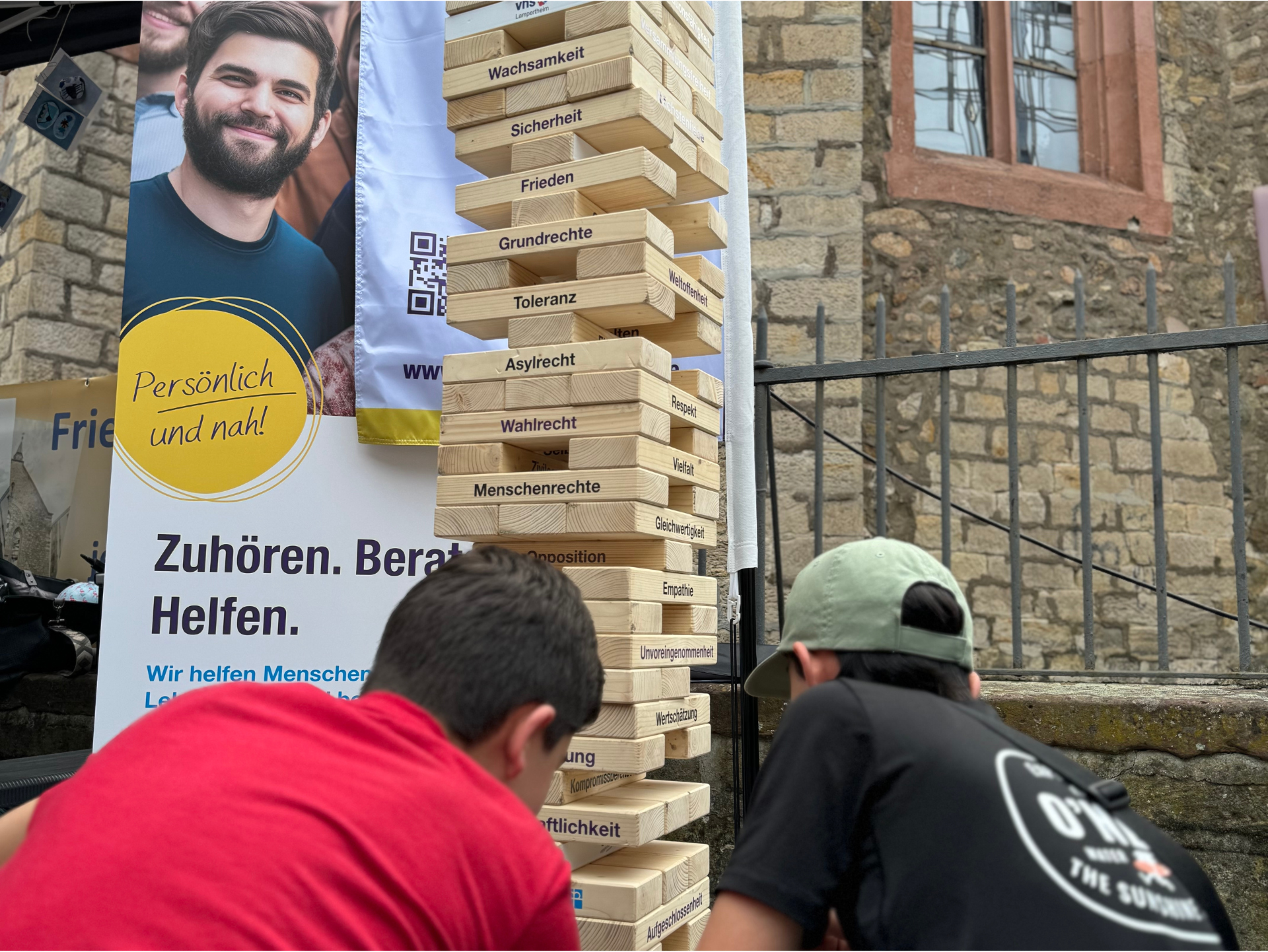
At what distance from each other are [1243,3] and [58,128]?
25.3 ft

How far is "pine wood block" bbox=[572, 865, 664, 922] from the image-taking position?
2346 mm

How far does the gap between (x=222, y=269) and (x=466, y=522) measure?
5.17 ft

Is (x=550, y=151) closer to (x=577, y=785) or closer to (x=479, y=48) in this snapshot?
(x=479, y=48)

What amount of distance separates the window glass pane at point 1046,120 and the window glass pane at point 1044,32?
105 millimetres

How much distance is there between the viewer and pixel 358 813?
998 mm

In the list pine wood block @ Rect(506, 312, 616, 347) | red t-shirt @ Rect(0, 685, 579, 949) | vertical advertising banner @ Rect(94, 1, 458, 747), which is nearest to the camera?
red t-shirt @ Rect(0, 685, 579, 949)

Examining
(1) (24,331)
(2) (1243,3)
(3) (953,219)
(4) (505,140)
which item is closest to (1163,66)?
(2) (1243,3)

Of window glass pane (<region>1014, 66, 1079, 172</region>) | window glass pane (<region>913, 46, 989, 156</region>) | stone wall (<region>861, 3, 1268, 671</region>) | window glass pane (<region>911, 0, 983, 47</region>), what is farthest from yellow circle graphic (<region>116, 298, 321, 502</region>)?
window glass pane (<region>1014, 66, 1079, 172</region>)

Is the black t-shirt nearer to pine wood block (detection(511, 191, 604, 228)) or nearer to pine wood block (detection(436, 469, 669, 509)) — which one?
pine wood block (detection(436, 469, 669, 509))

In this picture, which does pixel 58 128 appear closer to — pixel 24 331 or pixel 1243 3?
pixel 24 331

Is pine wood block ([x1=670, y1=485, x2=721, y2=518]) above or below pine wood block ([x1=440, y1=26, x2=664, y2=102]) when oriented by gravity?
below

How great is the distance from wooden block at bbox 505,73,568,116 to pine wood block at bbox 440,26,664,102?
1 centimetres

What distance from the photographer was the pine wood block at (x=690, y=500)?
2801 mm

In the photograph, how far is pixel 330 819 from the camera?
984mm
